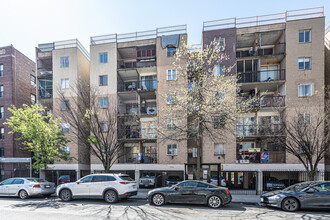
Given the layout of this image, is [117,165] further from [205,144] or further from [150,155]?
[205,144]

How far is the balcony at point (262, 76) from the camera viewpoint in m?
18.5

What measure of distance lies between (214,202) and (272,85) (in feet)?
47.0

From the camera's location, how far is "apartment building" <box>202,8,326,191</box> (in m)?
17.3

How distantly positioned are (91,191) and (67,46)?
58.3 ft

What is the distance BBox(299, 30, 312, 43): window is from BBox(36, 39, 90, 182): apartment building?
21890 mm

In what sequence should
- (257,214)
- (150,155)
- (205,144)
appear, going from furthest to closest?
1. (150,155)
2. (205,144)
3. (257,214)

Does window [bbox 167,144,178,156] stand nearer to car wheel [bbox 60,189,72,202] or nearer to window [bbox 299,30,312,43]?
car wheel [bbox 60,189,72,202]

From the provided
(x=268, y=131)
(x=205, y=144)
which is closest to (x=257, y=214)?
(x=268, y=131)

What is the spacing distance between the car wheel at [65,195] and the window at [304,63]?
21004 mm

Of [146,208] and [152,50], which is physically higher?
[152,50]

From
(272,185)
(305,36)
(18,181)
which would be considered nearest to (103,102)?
(18,181)

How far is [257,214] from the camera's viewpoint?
8.23 meters

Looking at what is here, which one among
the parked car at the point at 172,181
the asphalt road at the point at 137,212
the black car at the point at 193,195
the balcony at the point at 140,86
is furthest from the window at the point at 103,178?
the balcony at the point at 140,86

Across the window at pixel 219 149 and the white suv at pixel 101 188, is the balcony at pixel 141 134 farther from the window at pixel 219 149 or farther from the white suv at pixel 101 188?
the white suv at pixel 101 188
